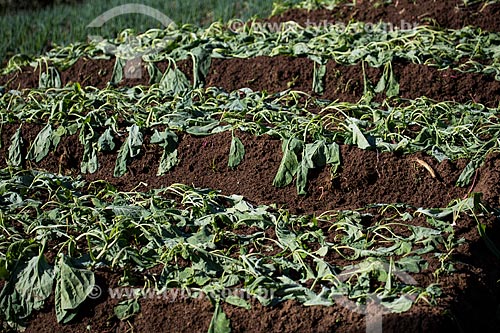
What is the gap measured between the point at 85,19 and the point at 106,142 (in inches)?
148

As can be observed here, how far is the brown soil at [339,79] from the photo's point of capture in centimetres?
553

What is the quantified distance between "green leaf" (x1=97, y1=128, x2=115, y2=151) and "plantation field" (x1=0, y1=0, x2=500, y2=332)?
1 centimetres

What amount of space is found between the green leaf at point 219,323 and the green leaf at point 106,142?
1.85 m

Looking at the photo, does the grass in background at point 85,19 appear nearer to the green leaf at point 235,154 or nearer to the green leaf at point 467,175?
the green leaf at point 235,154

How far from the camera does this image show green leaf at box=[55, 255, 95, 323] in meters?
3.43

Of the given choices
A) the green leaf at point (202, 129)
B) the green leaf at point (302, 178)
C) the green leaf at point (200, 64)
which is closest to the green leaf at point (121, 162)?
the green leaf at point (202, 129)

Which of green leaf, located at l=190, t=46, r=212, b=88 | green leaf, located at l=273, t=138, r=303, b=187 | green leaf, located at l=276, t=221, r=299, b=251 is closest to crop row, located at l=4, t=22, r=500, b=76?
green leaf, located at l=190, t=46, r=212, b=88

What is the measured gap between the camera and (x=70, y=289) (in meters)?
3.45

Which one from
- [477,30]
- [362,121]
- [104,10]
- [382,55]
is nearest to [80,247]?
[362,121]

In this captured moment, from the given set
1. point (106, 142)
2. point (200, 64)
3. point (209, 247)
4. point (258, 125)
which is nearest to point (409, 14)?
point (200, 64)

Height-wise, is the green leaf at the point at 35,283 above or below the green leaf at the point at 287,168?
below

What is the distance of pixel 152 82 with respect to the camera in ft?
19.4

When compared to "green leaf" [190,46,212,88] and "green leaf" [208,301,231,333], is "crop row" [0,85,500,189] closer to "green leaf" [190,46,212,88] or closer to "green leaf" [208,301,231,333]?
"green leaf" [190,46,212,88]

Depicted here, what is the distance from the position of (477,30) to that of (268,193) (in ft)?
8.86
